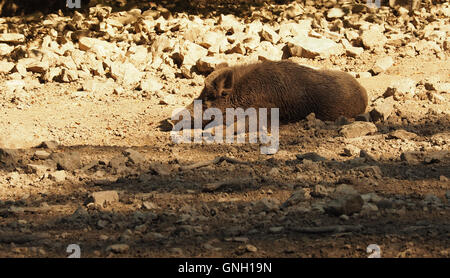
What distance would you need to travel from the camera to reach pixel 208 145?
7.14 metres

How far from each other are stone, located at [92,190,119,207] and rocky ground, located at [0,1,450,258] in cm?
1

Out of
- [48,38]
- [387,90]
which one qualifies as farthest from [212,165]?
[48,38]

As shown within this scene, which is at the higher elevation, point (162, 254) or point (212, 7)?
point (212, 7)

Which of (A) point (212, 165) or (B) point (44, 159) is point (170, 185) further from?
(B) point (44, 159)

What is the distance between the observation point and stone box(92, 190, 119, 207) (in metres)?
5.11

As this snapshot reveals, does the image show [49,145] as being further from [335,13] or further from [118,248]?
[335,13]

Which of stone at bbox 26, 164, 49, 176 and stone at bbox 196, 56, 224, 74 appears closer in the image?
stone at bbox 26, 164, 49, 176

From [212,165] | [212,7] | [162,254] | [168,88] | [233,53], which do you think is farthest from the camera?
[212,7]

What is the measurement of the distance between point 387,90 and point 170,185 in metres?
3.79

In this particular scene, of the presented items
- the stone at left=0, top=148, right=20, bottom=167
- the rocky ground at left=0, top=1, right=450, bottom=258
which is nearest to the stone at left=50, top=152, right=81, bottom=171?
the rocky ground at left=0, top=1, right=450, bottom=258

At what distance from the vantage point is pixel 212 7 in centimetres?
1149

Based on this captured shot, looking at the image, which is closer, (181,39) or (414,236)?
(414,236)

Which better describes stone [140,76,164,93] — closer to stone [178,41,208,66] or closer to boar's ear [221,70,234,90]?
stone [178,41,208,66]

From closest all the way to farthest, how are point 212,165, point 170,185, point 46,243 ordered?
1. point 46,243
2. point 170,185
3. point 212,165
